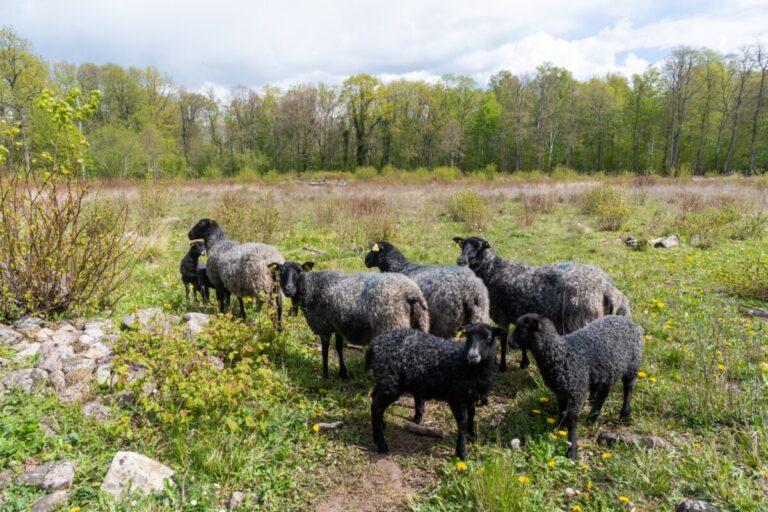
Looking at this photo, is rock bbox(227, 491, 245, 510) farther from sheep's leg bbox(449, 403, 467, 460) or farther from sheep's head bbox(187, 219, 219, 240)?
sheep's head bbox(187, 219, 219, 240)

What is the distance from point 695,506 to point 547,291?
2822mm

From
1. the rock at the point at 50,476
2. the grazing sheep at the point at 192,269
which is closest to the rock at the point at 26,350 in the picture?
the rock at the point at 50,476

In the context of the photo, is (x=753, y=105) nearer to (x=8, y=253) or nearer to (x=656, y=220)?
(x=656, y=220)

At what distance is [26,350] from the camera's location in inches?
185

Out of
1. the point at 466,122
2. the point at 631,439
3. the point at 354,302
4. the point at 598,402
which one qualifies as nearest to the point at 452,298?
the point at 354,302

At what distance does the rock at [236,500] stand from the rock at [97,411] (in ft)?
5.13

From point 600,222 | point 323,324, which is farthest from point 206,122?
point 323,324

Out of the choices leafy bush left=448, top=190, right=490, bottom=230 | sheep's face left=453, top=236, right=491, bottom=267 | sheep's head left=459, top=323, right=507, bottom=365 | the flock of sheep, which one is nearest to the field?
the flock of sheep

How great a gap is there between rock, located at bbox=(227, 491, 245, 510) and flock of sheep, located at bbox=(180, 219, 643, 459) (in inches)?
50.7

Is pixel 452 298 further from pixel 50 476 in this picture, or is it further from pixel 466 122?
pixel 466 122

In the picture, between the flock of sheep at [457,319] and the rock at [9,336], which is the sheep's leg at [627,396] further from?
the rock at [9,336]

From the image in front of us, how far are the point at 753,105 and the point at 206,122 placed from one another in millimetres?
62601

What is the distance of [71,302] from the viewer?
5.97 meters

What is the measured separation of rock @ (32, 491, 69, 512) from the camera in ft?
9.55
